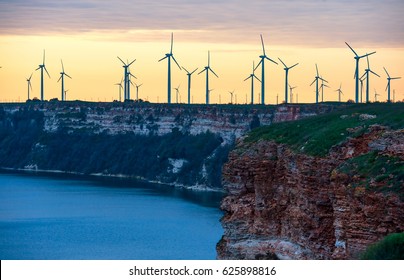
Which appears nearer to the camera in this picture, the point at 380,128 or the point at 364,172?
the point at 364,172

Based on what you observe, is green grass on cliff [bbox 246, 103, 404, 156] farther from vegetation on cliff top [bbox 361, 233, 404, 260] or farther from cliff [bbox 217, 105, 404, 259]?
vegetation on cliff top [bbox 361, 233, 404, 260]

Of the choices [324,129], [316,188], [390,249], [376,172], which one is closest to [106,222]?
[324,129]

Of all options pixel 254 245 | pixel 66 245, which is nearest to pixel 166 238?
pixel 66 245

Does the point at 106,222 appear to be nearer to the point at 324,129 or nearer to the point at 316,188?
the point at 324,129

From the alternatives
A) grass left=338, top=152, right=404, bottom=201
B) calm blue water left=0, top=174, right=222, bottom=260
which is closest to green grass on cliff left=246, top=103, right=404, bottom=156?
grass left=338, top=152, right=404, bottom=201

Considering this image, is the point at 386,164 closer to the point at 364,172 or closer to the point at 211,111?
the point at 364,172

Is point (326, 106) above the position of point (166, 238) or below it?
above
